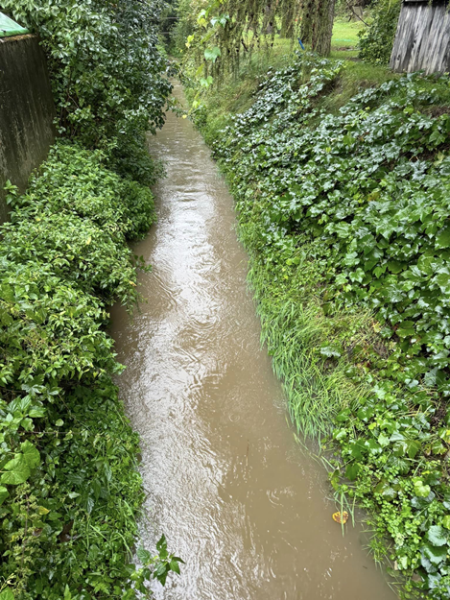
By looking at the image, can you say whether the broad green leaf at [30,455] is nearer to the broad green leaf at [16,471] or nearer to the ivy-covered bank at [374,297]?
the broad green leaf at [16,471]

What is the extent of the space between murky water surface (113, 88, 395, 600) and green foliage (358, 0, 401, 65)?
6.30m

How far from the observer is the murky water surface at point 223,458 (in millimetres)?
2496

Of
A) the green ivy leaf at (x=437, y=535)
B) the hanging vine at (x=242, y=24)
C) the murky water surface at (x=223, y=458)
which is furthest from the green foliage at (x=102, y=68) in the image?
the green ivy leaf at (x=437, y=535)

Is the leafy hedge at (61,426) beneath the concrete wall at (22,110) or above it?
beneath

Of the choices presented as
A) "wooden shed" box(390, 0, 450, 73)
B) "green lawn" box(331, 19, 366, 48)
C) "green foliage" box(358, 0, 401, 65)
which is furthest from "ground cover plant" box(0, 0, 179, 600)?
"green lawn" box(331, 19, 366, 48)

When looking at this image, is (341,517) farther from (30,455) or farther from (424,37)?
(424,37)

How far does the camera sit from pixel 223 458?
3.16 m

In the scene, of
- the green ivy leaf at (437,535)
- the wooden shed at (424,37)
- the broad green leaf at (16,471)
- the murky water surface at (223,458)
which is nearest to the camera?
the broad green leaf at (16,471)

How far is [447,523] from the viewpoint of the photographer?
2.27 meters

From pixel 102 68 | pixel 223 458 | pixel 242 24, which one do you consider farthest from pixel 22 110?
pixel 223 458

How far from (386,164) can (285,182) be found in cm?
147

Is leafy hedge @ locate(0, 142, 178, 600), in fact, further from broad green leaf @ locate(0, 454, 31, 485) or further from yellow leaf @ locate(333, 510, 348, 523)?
yellow leaf @ locate(333, 510, 348, 523)

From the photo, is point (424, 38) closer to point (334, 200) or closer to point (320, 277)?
point (334, 200)

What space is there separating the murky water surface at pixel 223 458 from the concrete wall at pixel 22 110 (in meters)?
1.91
